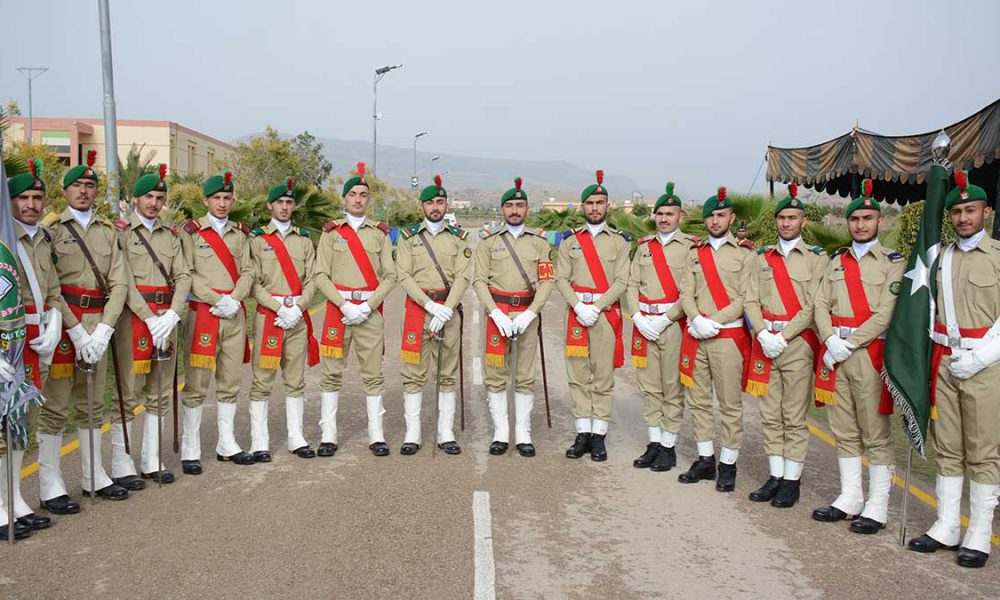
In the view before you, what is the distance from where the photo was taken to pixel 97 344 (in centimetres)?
539

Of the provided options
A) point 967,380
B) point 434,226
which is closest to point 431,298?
point 434,226

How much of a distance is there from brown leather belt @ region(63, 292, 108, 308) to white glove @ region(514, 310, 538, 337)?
3.24 m

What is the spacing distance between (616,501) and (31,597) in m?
3.71

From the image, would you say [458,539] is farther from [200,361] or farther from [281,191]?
[281,191]

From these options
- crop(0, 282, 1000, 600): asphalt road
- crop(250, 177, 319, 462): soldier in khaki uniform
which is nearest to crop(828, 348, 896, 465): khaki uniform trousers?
crop(0, 282, 1000, 600): asphalt road

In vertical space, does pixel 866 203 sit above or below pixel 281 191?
below

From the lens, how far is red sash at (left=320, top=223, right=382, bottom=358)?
6.81 metres

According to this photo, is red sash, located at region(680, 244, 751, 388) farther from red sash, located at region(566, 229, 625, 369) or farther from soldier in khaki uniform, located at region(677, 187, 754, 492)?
red sash, located at region(566, 229, 625, 369)

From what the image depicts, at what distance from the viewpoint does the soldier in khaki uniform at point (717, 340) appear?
610 centimetres

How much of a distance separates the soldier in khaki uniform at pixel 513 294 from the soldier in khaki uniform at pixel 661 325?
0.87m

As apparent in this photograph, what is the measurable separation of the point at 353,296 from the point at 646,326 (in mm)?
2561

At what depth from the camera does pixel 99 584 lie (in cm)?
415

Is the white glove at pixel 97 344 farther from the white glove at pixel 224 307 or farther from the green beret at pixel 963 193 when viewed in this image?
the green beret at pixel 963 193

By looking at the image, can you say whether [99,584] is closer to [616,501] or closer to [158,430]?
[158,430]
